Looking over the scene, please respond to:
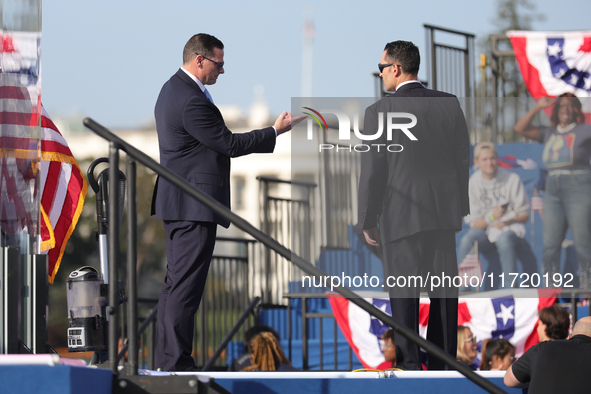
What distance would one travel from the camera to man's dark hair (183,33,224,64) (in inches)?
176

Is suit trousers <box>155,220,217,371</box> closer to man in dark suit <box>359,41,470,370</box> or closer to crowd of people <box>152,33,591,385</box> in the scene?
crowd of people <box>152,33,591,385</box>

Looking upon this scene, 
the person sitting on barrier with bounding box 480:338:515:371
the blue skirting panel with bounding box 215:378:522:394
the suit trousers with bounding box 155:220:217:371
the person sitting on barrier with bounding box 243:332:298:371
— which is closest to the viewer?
the blue skirting panel with bounding box 215:378:522:394

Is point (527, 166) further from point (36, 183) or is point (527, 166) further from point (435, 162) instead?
point (36, 183)

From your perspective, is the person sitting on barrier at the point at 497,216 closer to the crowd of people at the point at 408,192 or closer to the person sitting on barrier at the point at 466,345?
the crowd of people at the point at 408,192

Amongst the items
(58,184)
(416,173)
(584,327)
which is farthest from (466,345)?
(58,184)

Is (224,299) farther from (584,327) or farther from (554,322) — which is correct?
(584,327)

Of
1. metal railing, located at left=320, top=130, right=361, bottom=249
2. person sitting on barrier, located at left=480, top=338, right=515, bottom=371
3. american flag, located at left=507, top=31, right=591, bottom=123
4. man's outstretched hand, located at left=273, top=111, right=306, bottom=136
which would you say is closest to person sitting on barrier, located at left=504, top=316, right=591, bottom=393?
metal railing, located at left=320, top=130, right=361, bottom=249

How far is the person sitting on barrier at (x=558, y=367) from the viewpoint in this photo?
→ 3.64 meters

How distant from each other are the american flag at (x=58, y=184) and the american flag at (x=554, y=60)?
690cm

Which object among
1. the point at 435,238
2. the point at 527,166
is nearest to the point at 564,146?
the point at 527,166

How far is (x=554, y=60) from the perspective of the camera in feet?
34.3

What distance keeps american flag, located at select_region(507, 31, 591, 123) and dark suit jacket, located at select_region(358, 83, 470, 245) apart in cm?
615

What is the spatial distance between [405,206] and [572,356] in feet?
4.03

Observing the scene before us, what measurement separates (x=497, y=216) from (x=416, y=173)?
2.05 feet
